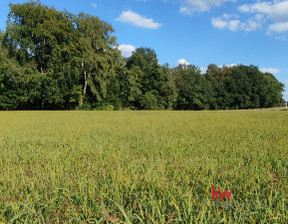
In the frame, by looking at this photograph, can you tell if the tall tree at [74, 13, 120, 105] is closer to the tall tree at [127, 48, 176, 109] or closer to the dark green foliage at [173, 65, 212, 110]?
the tall tree at [127, 48, 176, 109]

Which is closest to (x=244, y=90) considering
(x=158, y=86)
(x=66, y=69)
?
(x=158, y=86)

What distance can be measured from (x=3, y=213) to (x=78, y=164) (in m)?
1.33

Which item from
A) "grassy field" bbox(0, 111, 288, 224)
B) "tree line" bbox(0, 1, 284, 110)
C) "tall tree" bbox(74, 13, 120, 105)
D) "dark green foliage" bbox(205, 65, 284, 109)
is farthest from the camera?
"dark green foliage" bbox(205, 65, 284, 109)

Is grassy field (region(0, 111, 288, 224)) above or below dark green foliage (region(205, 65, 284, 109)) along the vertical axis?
below

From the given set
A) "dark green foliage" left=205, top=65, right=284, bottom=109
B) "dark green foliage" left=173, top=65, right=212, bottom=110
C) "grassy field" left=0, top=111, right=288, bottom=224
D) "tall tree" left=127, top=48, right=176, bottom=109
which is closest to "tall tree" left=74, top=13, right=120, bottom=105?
"tall tree" left=127, top=48, right=176, bottom=109

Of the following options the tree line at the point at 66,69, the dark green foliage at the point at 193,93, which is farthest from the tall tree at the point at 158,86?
the dark green foliage at the point at 193,93

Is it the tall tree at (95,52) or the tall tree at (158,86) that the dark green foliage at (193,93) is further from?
the tall tree at (95,52)

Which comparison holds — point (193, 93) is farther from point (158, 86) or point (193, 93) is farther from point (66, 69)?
point (66, 69)

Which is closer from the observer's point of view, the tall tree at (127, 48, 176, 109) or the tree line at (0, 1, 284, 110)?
the tree line at (0, 1, 284, 110)

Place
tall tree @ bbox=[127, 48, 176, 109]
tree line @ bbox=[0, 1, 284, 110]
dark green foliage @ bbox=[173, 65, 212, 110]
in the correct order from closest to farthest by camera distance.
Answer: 1. tree line @ bbox=[0, 1, 284, 110]
2. tall tree @ bbox=[127, 48, 176, 109]
3. dark green foliage @ bbox=[173, 65, 212, 110]

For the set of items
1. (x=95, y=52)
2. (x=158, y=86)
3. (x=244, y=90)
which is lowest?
(x=158, y=86)

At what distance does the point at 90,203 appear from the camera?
1966 millimetres

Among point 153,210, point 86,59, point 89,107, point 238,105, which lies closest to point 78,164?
point 153,210

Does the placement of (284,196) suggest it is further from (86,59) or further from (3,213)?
(86,59)
